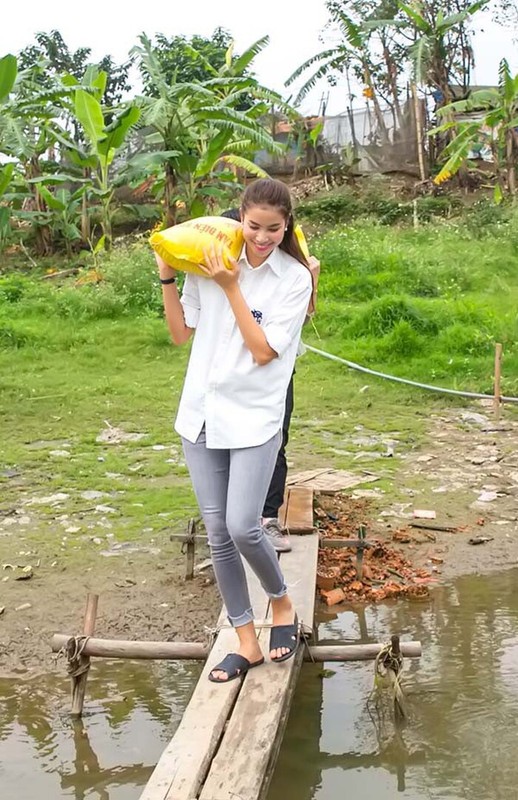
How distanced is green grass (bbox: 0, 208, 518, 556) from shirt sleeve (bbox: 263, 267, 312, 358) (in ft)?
8.75

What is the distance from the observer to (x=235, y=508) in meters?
2.95

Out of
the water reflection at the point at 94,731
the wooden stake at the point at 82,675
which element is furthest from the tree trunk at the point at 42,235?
the wooden stake at the point at 82,675

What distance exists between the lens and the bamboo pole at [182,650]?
133 inches

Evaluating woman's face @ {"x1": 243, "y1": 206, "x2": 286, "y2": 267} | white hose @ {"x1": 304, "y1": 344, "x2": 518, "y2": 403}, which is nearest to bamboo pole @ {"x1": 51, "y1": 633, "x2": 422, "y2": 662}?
woman's face @ {"x1": 243, "y1": 206, "x2": 286, "y2": 267}

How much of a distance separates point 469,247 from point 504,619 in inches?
342

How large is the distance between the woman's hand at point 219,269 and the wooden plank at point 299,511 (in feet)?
6.45

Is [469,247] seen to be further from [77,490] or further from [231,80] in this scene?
[77,490]

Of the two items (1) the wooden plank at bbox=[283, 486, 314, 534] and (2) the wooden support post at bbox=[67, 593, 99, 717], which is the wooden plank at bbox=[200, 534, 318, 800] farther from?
(1) the wooden plank at bbox=[283, 486, 314, 534]

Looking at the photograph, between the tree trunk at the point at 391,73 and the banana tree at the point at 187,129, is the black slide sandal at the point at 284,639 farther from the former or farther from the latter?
the tree trunk at the point at 391,73

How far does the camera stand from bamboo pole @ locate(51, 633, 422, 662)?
11.1 ft

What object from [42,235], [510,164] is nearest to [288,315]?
[42,235]

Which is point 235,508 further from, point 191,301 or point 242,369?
point 191,301

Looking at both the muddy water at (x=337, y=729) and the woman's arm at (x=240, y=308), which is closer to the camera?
the woman's arm at (x=240, y=308)

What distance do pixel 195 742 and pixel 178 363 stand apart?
6.90m
